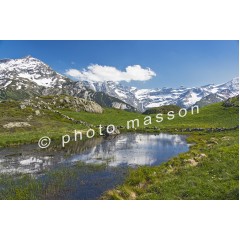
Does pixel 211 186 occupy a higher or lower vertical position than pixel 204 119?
lower

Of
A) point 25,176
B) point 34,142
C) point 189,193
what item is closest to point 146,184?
point 189,193

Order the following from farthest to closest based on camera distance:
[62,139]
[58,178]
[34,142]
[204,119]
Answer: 1. [204,119]
2. [62,139]
3. [34,142]
4. [58,178]

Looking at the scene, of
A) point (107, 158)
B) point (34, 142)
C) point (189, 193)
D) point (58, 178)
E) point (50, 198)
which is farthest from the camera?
point (34, 142)

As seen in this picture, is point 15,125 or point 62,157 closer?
point 62,157

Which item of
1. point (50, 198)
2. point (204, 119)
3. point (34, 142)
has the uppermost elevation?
point (204, 119)

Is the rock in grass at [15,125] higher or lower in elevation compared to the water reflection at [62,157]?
higher

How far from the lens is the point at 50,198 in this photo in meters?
22.7

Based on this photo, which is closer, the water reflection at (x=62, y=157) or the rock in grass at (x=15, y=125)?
the water reflection at (x=62, y=157)

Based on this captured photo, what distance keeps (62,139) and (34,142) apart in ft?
21.6

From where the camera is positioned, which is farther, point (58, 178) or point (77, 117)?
point (77, 117)

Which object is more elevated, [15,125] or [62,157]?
[15,125]

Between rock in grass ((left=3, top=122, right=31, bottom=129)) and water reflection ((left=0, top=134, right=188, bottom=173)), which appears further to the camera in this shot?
rock in grass ((left=3, top=122, right=31, bottom=129))

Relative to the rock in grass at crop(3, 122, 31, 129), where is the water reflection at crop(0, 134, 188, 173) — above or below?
below
